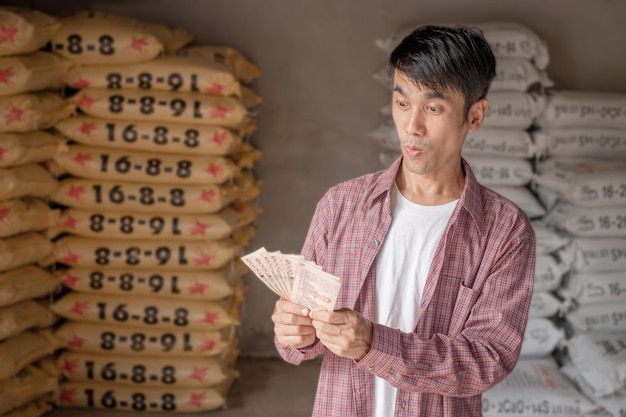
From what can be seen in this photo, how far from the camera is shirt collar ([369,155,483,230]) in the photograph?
1.71 metres

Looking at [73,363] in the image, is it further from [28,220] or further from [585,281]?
[585,281]

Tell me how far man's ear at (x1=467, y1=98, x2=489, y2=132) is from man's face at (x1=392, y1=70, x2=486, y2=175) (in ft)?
0.14

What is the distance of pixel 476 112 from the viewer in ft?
5.80

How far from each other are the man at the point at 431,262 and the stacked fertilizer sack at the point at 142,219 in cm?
201

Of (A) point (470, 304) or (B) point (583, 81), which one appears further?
(B) point (583, 81)

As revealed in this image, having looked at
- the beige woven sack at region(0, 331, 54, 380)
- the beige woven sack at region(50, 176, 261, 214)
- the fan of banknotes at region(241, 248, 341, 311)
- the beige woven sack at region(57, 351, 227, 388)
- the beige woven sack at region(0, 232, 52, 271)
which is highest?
the beige woven sack at region(50, 176, 261, 214)

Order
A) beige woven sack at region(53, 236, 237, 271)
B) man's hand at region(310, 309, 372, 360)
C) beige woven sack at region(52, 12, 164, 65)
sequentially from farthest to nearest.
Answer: beige woven sack at region(53, 236, 237, 271) < beige woven sack at region(52, 12, 164, 65) < man's hand at region(310, 309, 372, 360)

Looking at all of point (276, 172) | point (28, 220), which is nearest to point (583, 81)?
point (276, 172)

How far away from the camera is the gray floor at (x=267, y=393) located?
3.82m

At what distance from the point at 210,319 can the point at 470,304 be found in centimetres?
225

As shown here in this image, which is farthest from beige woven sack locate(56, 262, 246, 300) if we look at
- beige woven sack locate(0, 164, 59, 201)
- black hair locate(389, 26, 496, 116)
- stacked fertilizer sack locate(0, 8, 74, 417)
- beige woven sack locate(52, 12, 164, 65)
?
black hair locate(389, 26, 496, 116)

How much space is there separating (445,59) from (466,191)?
0.28 metres

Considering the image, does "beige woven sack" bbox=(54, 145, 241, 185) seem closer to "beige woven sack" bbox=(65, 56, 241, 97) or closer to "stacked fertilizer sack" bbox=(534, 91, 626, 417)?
"beige woven sack" bbox=(65, 56, 241, 97)

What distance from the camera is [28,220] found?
3498 millimetres
